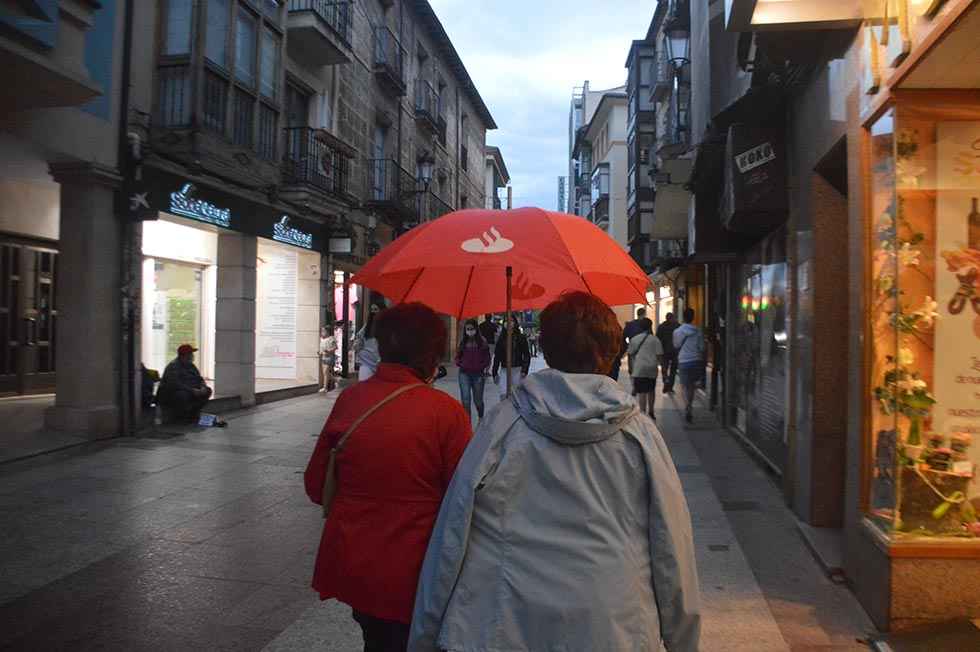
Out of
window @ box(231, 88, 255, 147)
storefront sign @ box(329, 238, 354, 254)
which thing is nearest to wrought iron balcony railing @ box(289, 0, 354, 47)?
window @ box(231, 88, 255, 147)

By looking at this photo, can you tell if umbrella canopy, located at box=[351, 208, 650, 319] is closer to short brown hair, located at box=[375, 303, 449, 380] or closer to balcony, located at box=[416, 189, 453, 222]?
short brown hair, located at box=[375, 303, 449, 380]

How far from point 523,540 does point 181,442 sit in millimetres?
8919

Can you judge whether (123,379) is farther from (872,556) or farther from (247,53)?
(872,556)

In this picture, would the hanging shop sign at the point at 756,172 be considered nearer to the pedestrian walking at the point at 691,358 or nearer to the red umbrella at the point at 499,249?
the red umbrella at the point at 499,249

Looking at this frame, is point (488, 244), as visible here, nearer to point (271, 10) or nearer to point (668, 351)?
point (271, 10)

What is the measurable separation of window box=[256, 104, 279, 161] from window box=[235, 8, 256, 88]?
0.61m

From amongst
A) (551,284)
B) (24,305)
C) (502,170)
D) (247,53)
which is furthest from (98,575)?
(502,170)

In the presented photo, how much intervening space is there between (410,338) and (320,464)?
0.53 meters

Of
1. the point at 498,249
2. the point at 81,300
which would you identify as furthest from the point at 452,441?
the point at 81,300

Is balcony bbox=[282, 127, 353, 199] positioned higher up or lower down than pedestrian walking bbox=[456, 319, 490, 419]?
higher up

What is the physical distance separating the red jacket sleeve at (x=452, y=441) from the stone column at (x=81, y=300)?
27.9ft

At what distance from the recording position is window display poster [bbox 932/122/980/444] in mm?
4297

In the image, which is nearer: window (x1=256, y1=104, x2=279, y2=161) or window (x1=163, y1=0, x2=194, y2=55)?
window (x1=163, y1=0, x2=194, y2=55)

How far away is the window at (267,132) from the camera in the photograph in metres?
13.6
